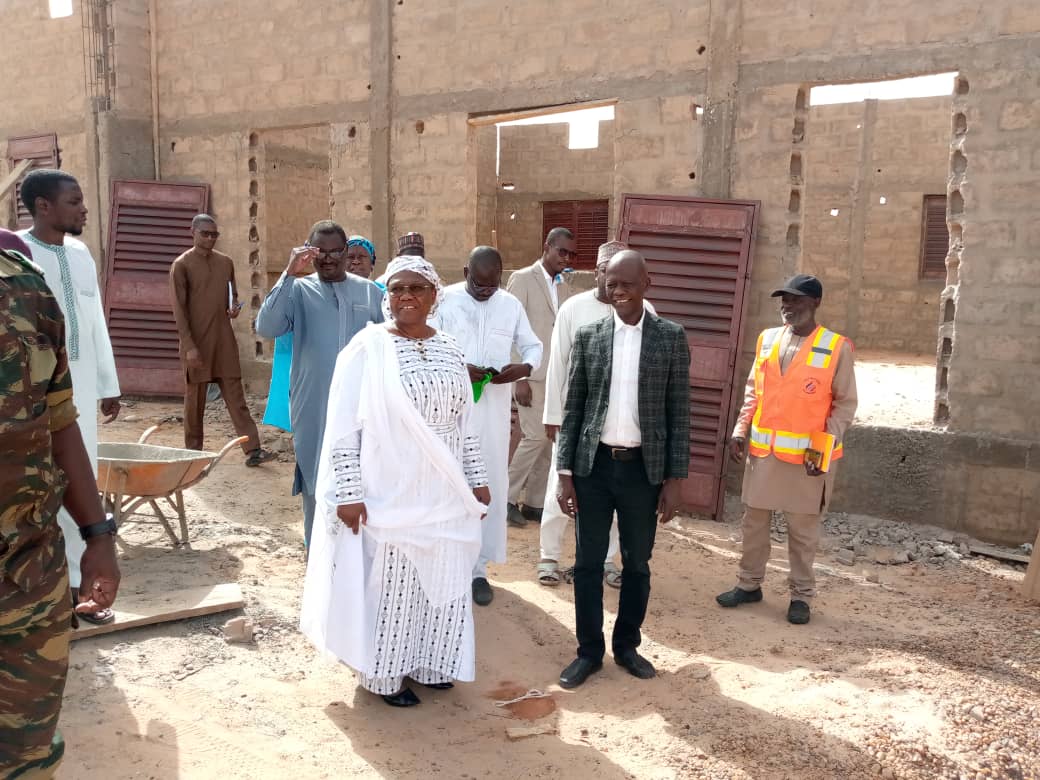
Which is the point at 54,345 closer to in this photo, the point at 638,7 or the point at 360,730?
the point at 360,730

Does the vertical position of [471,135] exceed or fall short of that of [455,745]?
it exceeds it

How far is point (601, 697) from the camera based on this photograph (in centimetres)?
358

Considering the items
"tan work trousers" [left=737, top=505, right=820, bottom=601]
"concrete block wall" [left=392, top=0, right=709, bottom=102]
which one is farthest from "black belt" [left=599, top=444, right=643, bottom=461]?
"concrete block wall" [left=392, top=0, right=709, bottom=102]

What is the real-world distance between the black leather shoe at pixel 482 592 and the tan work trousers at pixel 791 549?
4.57 feet

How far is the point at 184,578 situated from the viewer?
4.64m

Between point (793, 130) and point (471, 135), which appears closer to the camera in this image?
point (793, 130)

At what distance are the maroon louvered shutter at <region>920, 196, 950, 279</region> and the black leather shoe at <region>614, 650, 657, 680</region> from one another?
11.8 m

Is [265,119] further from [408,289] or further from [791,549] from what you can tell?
[791,549]

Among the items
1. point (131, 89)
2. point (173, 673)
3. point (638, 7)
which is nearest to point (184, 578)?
point (173, 673)

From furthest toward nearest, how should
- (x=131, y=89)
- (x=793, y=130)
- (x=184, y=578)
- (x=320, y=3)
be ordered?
1. (x=131, y=89)
2. (x=320, y=3)
3. (x=793, y=130)
4. (x=184, y=578)

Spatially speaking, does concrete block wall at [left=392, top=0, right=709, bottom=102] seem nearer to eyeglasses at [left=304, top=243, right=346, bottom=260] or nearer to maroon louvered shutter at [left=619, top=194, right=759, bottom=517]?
maroon louvered shutter at [left=619, top=194, right=759, bottom=517]

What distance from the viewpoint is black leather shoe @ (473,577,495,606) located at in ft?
14.8

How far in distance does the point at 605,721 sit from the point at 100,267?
29.2ft

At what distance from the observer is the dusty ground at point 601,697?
119 inches
